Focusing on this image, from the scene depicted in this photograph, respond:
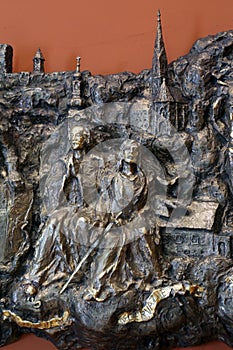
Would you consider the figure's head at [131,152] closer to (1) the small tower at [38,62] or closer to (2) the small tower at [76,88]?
(2) the small tower at [76,88]

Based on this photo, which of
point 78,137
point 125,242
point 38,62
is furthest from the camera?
point 38,62

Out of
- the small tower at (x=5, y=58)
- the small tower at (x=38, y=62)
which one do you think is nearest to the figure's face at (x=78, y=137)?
the small tower at (x=38, y=62)

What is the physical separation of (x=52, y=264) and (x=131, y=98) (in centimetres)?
117

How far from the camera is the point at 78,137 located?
340cm

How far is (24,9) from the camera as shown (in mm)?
3855

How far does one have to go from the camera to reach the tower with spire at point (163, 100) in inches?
130

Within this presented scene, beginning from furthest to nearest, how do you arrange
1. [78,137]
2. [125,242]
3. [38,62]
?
1. [38,62]
2. [78,137]
3. [125,242]

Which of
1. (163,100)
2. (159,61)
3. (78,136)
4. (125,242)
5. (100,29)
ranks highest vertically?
(100,29)

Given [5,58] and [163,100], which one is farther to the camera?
[5,58]

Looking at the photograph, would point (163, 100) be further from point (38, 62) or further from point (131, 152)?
point (38, 62)

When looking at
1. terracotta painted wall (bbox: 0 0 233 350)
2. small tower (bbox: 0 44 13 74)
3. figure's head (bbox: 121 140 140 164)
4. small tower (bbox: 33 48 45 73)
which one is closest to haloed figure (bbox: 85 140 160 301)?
figure's head (bbox: 121 140 140 164)

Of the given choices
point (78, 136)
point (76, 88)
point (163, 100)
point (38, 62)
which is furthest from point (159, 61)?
point (38, 62)

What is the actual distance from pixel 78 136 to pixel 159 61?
2.26ft

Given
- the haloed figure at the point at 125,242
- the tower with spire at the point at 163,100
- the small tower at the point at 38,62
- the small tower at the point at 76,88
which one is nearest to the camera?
the haloed figure at the point at 125,242
